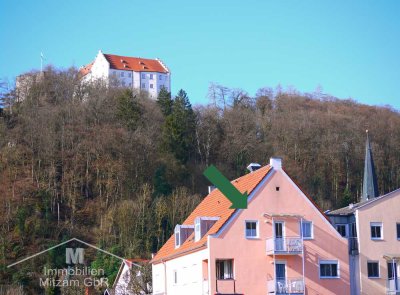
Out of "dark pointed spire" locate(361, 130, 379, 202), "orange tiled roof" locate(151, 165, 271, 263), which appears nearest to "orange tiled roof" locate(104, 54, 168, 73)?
"dark pointed spire" locate(361, 130, 379, 202)

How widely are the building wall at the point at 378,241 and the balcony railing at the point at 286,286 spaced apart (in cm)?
471

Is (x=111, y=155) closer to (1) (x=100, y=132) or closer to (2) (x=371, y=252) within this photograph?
(1) (x=100, y=132)

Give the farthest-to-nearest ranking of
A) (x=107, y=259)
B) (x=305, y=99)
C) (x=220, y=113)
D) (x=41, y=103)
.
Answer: (x=305, y=99) < (x=220, y=113) < (x=41, y=103) < (x=107, y=259)

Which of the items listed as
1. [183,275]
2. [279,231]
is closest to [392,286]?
[279,231]

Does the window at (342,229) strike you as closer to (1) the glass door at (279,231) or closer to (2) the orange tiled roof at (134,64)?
(1) the glass door at (279,231)

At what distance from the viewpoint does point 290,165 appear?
293 ft

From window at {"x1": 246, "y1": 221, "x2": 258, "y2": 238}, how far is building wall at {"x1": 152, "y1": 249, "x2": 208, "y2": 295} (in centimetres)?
248

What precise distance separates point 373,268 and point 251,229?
8.34 metres

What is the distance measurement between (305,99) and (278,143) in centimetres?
2520

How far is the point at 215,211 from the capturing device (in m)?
44.8

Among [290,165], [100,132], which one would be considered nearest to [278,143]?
[290,165]

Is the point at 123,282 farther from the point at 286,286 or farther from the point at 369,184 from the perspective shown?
the point at 286,286

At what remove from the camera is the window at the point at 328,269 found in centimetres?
4281

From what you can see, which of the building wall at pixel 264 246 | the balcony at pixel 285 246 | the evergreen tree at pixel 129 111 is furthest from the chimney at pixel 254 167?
the evergreen tree at pixel 129 111
